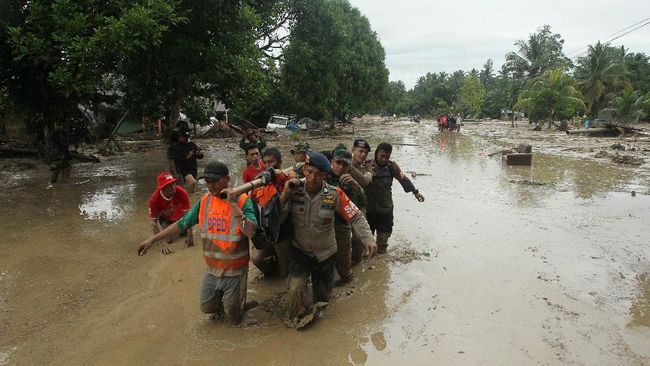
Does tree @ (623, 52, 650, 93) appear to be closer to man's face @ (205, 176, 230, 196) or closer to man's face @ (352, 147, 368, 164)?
man's face @ (352, 147, 368, 164)

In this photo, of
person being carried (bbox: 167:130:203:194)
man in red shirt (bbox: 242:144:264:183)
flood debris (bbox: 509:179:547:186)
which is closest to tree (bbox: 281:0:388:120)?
flood debris (bbox: 509:179:547:186)

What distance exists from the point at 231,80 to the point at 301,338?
27.1 feet

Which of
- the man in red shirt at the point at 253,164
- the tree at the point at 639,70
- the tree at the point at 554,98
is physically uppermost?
the tree at the point at 639,70

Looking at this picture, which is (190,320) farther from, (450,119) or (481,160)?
(450,119)

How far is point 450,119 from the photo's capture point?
3784 cm

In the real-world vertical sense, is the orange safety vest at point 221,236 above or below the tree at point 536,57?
below

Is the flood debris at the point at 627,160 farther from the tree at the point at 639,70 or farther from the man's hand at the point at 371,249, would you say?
the tree at the point at 639,70

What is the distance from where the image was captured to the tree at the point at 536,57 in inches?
1880

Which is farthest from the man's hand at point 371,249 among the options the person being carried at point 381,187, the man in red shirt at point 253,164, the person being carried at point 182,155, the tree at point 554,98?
the tree at point 554,98

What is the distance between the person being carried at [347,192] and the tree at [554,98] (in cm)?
3353

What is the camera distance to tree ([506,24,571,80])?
4775cm

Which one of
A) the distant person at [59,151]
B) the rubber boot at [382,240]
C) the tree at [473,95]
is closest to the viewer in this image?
the rubber boot at [382,240]

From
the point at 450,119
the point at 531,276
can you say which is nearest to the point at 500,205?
the point at 531,276

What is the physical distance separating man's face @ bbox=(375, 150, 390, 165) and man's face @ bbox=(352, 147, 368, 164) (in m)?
0.36
